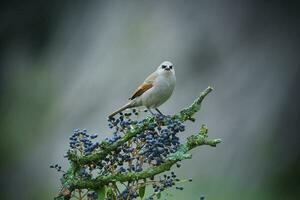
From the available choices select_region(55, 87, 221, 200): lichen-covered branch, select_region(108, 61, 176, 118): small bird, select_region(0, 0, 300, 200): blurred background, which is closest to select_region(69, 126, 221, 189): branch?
select_region(55, 87, 221, 200): lichen-covered branch

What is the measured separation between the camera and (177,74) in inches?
130

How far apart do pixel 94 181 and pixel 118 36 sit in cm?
237

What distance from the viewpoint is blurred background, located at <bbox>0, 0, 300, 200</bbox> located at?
10.6ft

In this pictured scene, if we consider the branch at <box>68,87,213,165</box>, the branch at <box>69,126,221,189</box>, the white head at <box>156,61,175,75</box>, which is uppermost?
the white head at <box>156,61,175,75</box>

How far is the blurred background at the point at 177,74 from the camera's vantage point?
3219 millimetres

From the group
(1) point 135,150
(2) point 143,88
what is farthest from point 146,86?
(1) point 135,150

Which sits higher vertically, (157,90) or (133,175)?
(157,90)

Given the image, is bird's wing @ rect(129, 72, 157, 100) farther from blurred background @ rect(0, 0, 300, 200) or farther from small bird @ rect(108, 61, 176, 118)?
blurred background @ rect(0, 0, 300, 200)

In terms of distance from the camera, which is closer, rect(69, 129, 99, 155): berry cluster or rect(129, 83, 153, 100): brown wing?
rect(69, 129, 99, 155): berry cluster

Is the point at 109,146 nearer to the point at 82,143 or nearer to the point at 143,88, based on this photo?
the point at 82,143

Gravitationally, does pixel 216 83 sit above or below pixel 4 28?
below

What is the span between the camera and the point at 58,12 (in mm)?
3639

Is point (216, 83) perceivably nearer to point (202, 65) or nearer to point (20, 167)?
point (202, 65)

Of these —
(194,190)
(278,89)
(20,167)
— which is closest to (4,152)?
(20,167)
